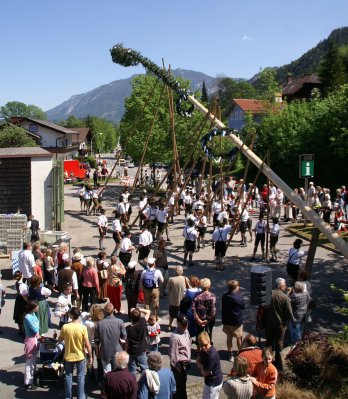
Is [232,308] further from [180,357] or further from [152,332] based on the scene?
[180,357]

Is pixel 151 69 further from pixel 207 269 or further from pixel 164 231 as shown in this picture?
pixel 207 269

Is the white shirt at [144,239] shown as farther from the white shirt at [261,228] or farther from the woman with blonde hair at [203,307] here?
the woman with blonde hair at [203,307]

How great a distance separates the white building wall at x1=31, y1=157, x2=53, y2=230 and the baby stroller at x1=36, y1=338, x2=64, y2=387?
11.7 m

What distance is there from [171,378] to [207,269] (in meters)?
8.83

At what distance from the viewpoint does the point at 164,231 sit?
20.5 meters

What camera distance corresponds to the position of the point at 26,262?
11.9 metres

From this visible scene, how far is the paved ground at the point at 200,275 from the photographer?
28.4 feet

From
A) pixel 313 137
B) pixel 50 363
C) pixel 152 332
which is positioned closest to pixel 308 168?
pixel 152 332

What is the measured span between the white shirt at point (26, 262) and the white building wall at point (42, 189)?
805 centimetres

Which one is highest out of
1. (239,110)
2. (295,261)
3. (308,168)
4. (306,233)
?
(239,110)

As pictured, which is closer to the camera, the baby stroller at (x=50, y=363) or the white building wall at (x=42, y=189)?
the baby stroller at (x=50, y=363)

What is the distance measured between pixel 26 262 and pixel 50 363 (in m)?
3.92

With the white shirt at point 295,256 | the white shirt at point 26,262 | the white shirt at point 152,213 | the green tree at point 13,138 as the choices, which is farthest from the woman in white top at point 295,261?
the green tree at point 13,138

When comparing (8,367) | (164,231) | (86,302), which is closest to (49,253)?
(86,302)
